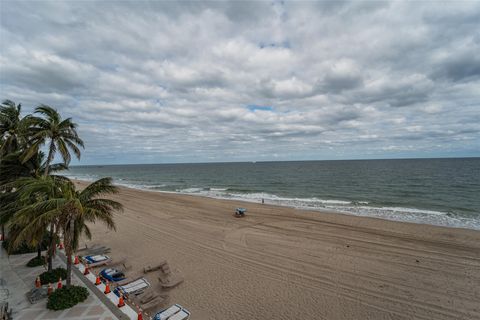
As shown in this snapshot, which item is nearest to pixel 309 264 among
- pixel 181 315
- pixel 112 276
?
pixel 181 315

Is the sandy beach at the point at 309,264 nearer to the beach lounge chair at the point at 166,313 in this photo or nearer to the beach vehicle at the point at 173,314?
the beach vehicle at the point at 173,314

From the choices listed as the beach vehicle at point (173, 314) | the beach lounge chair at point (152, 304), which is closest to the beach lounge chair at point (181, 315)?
the beach vehicle at point (173, 314)

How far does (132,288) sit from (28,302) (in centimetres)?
371

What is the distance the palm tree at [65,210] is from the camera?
287 inches

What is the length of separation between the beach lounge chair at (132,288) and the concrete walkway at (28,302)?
2.61 ft

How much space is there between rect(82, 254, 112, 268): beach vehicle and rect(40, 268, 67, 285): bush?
200cm

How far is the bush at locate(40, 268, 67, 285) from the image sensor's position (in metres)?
10.1

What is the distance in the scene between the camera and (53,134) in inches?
497

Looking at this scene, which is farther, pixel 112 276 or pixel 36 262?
pixel 36 262

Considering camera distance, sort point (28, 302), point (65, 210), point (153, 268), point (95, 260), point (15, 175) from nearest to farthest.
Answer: point (65, 210) < point (28, 302) < point (153, 268) < point (15, 175) < point (95, 260)

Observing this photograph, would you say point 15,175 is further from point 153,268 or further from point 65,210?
point 153,268

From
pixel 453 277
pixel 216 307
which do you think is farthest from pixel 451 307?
pixel 216 307

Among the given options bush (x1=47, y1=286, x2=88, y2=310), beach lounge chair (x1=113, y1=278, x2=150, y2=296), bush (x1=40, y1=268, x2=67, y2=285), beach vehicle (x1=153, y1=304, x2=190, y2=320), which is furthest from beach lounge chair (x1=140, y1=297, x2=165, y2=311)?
bush (x1=40, y1=268, x2=67, y2=285)

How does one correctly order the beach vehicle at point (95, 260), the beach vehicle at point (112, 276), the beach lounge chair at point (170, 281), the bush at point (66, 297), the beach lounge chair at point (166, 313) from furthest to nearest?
the beach vehicle at point (95, 260)
the beach vehicle at point (112, 276)
the beach lounge chair at point (170, 281)
the bush at point (66, 297)
the beach lounge chair at point (166, 313)
